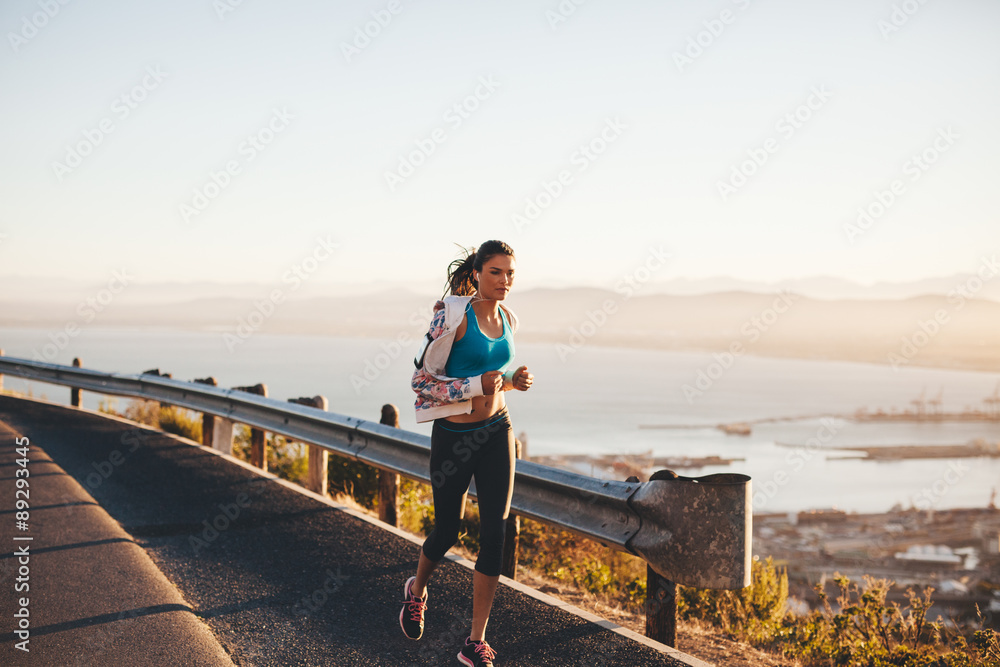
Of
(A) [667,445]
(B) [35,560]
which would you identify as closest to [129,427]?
(B) [35,560]

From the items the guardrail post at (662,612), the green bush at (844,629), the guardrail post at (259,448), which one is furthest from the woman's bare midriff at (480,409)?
the guardrail post at (259,448)

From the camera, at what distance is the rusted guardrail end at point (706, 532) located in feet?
12.2

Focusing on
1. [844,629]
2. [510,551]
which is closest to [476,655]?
[510,551]

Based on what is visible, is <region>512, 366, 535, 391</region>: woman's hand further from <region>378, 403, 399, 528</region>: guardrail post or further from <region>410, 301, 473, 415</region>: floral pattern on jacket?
<region>378, 403, 399, 528</region>: guardrail post

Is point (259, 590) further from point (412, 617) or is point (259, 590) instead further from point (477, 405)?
point (477, 405)

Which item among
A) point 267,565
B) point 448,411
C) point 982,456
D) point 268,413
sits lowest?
point 982,456

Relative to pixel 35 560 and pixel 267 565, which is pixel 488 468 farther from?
pixel 35 560

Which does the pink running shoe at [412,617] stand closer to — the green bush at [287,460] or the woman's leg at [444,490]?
the woman's leg at [444,490]

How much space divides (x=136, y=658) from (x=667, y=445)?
90.8 metres

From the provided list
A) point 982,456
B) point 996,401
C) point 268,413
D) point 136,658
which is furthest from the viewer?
point 996,401

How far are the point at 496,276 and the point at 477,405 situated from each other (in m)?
0.65

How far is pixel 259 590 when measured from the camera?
14.8 feet

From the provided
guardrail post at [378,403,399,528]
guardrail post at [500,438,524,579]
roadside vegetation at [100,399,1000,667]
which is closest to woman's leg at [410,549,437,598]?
guardrail post at [500,438,524,579]

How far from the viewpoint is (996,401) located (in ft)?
538
